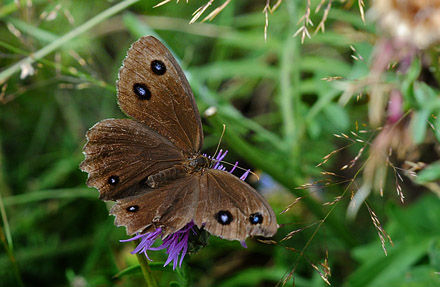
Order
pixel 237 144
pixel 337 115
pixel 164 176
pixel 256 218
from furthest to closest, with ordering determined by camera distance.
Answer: pixel 337 115
pixel 237 144
pixel 164 176
pixel 256 218

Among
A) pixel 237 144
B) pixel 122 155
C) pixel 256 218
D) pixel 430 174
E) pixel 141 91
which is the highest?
pixel 141 91

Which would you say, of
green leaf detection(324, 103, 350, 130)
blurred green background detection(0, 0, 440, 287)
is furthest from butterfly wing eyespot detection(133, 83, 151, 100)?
green leaf detection(324, 103, 350, 130)

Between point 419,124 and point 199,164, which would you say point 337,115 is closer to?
point 419,124

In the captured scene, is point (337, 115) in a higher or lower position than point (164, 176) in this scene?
lower

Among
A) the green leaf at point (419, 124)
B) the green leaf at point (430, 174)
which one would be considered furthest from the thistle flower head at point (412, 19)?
the green leaf at point (430, 174)

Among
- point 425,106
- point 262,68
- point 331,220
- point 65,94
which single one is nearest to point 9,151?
point 65,94

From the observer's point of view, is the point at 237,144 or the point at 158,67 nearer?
the point at 158,67

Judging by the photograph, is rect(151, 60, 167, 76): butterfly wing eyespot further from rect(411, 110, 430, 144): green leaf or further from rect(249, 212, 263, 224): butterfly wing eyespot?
rect(411, 110, 430, 144): green leaf

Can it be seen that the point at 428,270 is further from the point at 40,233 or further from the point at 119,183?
the point at 40,233

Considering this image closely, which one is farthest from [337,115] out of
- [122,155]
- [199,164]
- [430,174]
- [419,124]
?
[122,155]
